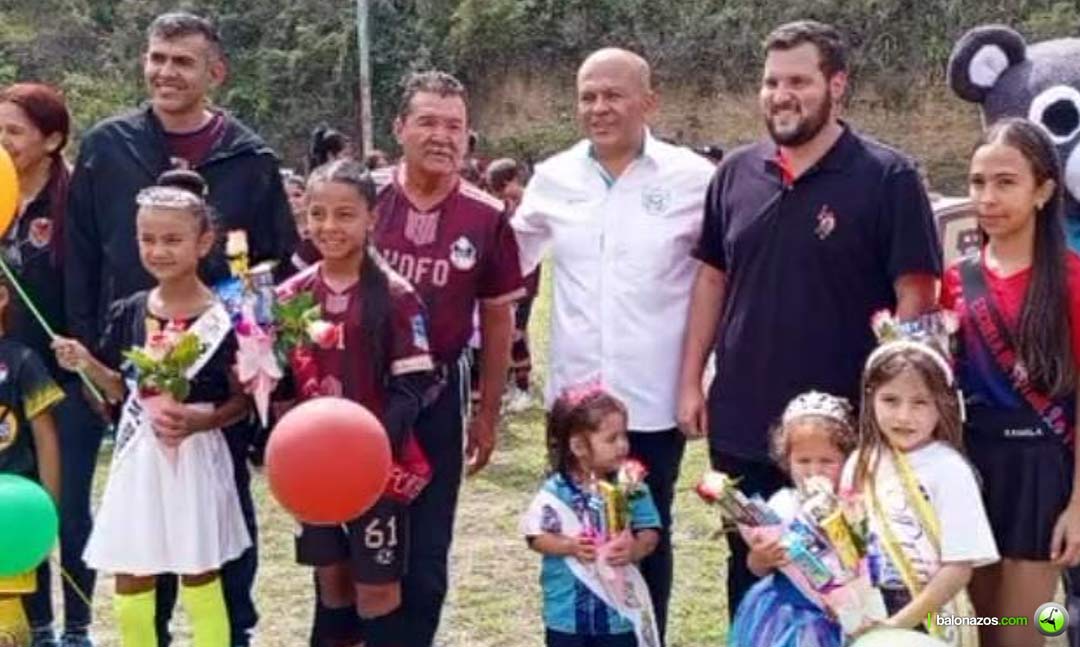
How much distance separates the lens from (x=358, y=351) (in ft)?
13.4

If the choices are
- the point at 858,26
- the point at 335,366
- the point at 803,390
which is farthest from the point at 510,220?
the point at 858,26

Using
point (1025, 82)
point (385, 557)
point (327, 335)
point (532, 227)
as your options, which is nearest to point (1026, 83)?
point (1025, 82)

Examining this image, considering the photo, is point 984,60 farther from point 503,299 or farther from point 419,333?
point 419,333

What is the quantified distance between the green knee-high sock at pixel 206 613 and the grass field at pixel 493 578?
862 mm

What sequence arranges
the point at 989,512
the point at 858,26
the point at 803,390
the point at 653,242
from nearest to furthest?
the point at 989,512
the point at 803,390
the point at 653,242
the point at 858,26

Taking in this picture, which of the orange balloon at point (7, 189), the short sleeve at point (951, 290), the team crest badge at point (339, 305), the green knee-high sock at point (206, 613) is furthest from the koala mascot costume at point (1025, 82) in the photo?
the orange balloon at point (7, 189)

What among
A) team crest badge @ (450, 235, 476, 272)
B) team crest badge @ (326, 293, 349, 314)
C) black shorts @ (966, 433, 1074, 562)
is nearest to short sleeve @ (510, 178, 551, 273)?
A: team crest badge @ (450, 235, 476, 272)

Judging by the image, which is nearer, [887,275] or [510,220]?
[887,275]

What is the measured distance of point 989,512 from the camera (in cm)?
370

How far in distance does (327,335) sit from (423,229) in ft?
1.63

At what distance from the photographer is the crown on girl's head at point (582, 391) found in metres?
4.18

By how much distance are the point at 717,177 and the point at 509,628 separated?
1887 millimetres

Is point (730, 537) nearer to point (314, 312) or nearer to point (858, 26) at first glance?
point (314, 312)

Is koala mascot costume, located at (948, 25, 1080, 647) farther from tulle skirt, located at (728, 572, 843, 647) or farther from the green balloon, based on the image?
the green balloon
